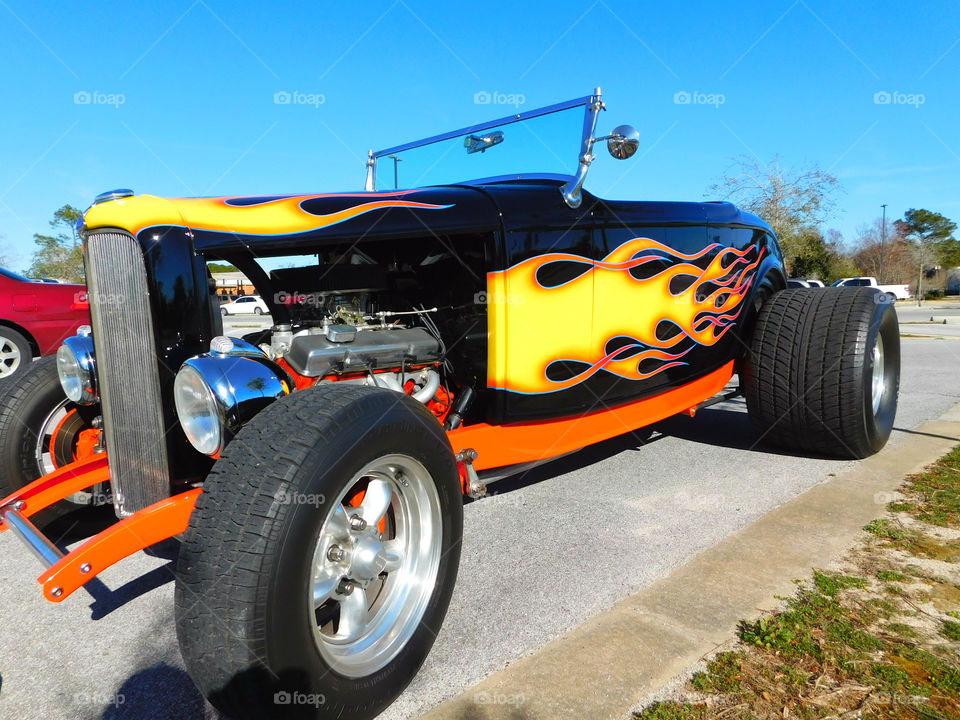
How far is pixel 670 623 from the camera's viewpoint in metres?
2.29

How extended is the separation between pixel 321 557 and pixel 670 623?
127 centimetres

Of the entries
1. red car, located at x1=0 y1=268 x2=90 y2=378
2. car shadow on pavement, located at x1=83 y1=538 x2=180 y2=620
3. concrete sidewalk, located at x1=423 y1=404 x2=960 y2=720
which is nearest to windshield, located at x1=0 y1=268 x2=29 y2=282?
red car, located at x1=0 y1=268 x2=90 y2=378

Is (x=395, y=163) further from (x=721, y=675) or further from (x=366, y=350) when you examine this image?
(x=721, y=675)

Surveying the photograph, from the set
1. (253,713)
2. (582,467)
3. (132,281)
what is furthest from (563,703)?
(582,467)

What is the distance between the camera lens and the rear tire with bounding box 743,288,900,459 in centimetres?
395

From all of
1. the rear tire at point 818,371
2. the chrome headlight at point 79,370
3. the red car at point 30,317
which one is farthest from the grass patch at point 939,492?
the red car at point 30,317

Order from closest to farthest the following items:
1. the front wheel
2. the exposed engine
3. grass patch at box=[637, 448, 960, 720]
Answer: the front wheel
grass patch at box=[637, 448, 960, 720]
the exposed engine

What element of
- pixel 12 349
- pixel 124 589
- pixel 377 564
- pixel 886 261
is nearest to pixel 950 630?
pixel 377 564

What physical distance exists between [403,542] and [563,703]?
682 mm

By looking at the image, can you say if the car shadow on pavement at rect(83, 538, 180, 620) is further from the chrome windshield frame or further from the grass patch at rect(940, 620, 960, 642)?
the grass patch at rect(940, 620, 960, 642)

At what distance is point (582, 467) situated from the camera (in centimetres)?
416

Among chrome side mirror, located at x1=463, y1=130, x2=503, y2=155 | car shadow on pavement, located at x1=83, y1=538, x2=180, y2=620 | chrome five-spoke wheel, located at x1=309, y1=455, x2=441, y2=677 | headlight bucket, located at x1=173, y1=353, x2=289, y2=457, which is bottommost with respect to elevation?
car shadow on pavement, located at x1=83, y1=538, x2=180, y2=620

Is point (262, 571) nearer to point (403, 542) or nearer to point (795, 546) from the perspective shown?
point (403, 542)

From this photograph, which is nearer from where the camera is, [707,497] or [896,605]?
[896,605]
